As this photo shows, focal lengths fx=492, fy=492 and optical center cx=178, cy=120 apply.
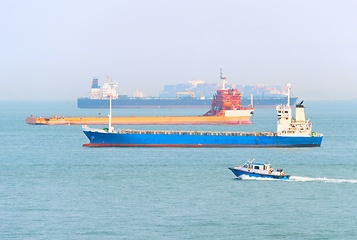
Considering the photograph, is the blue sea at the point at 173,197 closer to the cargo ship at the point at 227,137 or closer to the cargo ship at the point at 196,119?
the cargo ship at the point at 227,137

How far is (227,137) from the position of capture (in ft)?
222

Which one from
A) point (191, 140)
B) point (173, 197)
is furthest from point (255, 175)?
point (191, 140)

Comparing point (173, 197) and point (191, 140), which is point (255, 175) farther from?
point (191, 140)

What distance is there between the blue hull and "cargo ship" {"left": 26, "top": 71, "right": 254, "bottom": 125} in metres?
47.0

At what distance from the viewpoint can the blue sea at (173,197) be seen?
30.2 meters

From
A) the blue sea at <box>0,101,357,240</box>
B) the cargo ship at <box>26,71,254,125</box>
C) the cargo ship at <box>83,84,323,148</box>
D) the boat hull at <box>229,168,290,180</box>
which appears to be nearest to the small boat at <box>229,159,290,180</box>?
the boat hull at <box>229,168,290,180</box>

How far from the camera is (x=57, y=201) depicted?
36.8m

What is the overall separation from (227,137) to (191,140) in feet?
16.4

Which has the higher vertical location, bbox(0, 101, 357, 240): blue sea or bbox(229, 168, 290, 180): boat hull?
bbox(229, 168, 290, 180): boat hull

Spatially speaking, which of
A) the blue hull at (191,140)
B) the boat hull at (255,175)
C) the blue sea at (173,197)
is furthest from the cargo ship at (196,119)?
the boat hull at (255,175)

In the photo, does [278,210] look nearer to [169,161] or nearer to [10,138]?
[169,161]

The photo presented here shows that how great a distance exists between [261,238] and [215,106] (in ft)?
319

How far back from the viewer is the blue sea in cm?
3023

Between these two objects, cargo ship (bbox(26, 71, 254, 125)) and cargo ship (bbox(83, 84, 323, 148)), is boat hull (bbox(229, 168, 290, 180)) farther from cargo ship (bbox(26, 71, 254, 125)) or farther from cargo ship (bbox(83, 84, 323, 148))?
cargo ship (bbox(26, 71, 254, 125))
